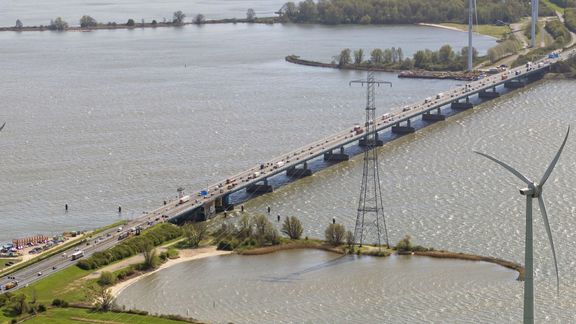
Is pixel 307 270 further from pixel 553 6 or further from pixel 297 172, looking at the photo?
pixel 553 6

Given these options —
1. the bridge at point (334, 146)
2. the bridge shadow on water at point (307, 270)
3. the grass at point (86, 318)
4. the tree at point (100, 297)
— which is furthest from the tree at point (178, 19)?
the grass at point (86, 318)

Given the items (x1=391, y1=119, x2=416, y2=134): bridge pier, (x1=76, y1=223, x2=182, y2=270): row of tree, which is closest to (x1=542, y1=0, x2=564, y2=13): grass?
(x1=391, y1=119, x2=416, y2=134): bridge pier

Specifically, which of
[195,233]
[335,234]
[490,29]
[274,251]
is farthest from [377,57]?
[274,251]

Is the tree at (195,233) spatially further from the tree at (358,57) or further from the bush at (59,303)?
the tree at (358,57)

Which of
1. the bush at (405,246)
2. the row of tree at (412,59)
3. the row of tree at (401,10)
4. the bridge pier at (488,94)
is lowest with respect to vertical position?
the bush at (405,246)

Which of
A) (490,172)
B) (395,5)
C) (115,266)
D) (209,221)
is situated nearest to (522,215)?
(490,172)

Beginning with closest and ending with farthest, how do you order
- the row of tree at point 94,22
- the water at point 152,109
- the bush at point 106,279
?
the bush at point 106,279
the water at point 152,109
the row of tree at point 94,22
